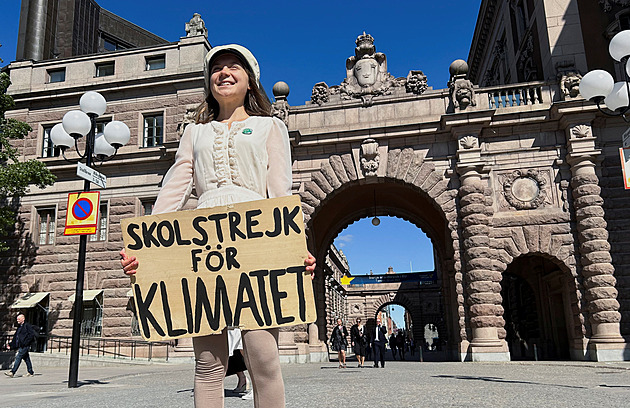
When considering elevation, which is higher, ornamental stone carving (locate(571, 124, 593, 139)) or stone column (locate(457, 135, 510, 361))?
ornamental stone carving (locate(571, 124, 593, 139))

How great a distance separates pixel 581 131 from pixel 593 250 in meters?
3.81

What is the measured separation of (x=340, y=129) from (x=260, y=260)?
17307 millimetres

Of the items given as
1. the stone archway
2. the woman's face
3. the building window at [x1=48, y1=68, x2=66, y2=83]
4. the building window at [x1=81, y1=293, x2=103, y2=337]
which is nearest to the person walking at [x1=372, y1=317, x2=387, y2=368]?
the stone archway

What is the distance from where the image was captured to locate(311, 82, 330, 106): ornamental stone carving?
2070cm

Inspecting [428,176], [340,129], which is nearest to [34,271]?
[340,129]

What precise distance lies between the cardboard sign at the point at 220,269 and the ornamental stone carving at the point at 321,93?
18064mm

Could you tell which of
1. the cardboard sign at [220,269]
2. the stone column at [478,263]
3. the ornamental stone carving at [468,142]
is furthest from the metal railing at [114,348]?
the cardboard sign at [220,269]

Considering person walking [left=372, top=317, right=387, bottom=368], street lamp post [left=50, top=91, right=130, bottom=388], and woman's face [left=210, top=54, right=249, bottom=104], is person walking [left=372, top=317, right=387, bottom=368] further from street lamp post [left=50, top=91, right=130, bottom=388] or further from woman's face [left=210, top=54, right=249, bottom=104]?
woman's face [left=210, top=54, right=249, bottom=104]

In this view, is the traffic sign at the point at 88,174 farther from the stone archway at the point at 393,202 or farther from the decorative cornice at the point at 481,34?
the decorative cornice at the point at 481,34

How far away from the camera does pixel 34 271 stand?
22359mm

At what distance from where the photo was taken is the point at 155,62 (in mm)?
23891

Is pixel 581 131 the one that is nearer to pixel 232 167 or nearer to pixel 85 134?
pixel 85 134

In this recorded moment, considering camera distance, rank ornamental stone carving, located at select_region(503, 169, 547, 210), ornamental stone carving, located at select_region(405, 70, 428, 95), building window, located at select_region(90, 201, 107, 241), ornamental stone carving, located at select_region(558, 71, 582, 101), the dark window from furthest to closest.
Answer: the dark window, building window, located at select_region(90, 201, 107, 241), ornamental stone carving, located at select_region(405, 70, 428, 95), ornamental stone carving, located at select_region(503, 169, 547, 210), ornamental stone carving, located at select_region(558, 71, 582, 101)

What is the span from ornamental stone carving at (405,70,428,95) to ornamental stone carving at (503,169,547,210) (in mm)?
4367
